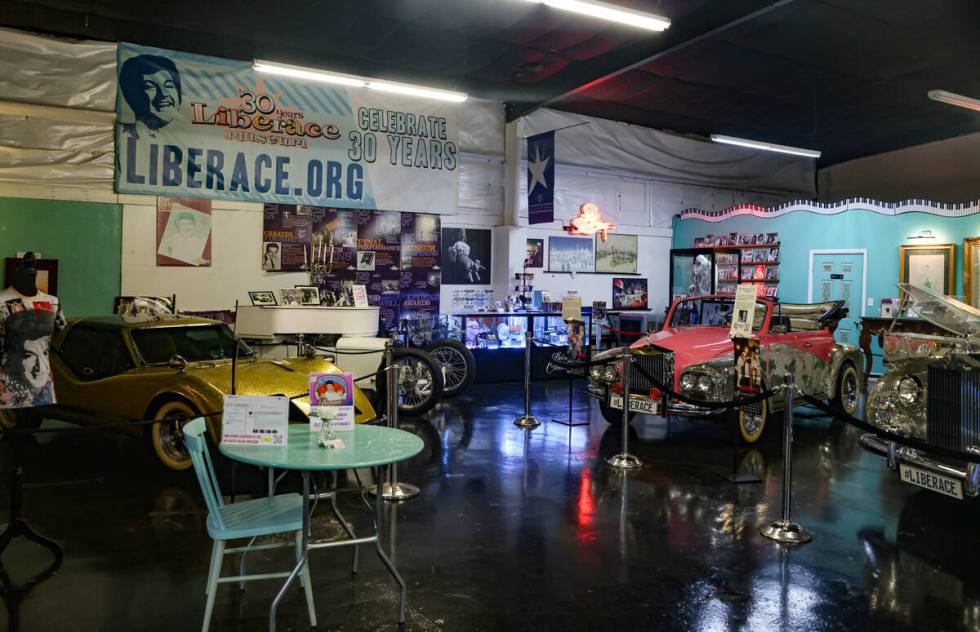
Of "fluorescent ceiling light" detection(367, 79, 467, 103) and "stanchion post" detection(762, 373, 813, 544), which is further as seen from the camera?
"fluorescent ceiling light" detection(367, 79, 467, 103)

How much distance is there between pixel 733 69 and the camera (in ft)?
34.1

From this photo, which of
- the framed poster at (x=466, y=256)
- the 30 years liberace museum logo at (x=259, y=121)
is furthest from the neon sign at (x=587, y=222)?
the 30 years liberace museum logo at (x=259, y=121)

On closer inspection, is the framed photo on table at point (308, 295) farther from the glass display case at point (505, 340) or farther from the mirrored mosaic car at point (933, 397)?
the mirrored mosaic car at point (933, 397)

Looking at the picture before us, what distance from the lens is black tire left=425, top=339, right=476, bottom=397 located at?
367 inches

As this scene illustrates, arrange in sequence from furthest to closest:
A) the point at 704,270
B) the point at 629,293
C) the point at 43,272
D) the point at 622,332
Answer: the point at 704,270 → the point at 629,293 → the point at 622,332 → the point at 43,272

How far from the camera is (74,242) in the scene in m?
8.82

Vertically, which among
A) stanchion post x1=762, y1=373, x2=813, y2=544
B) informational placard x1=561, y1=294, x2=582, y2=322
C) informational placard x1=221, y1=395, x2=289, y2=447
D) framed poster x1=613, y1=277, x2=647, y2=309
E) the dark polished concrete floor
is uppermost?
framed poster x1=613, y1=277, x2=647, y2=309

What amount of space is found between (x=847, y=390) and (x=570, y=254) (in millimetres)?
5506

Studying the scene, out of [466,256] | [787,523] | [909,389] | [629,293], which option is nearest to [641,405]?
[787,523]

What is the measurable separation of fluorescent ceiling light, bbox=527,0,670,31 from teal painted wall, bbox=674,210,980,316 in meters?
6.83

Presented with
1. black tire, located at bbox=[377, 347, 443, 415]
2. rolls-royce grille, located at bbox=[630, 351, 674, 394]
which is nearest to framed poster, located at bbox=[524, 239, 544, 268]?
black tire, located at bbox=[377, 347, 443, 415]

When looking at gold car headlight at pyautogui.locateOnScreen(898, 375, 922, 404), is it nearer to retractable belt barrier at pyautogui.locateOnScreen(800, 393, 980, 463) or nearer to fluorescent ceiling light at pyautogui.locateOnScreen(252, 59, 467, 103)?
retractable belt barrier at pyautogui.locateOnScreen(800, 393, 980, 463)

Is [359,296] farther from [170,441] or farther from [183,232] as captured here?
[170,441]

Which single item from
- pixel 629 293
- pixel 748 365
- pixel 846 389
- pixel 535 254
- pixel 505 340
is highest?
pixel 535 254
